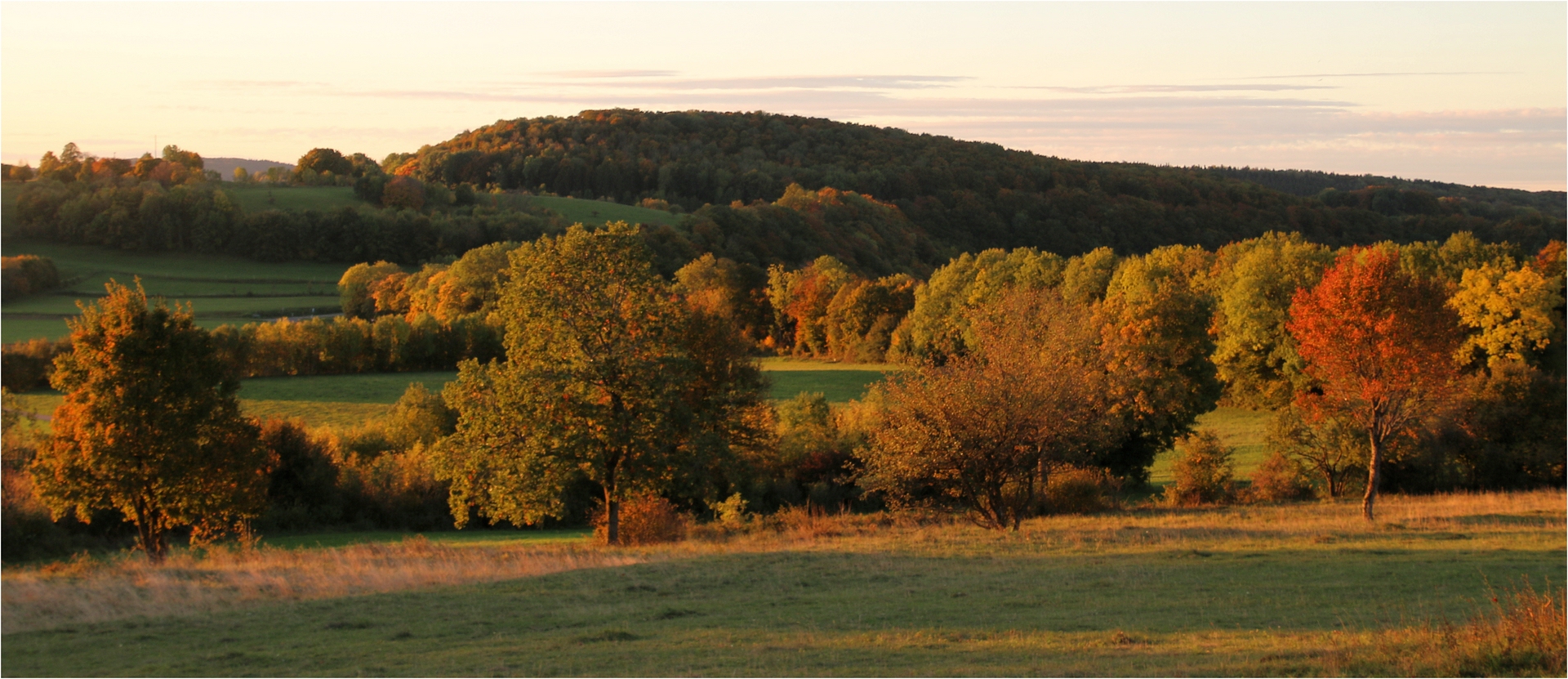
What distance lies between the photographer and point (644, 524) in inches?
1208

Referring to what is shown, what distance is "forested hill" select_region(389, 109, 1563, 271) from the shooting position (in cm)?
11956

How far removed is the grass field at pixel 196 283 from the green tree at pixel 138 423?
2182 inches

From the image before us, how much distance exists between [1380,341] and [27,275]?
3553 inches

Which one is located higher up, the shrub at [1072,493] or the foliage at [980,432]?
the foliage at [980,432]

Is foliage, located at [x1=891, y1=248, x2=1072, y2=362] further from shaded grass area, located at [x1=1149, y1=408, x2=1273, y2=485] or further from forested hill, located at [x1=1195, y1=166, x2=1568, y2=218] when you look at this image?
forested hill, located at [x1=1195, y1=166, x2=1568, y2=218]

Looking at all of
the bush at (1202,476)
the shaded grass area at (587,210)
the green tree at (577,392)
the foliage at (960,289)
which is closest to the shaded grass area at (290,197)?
the shaded grass area at (587,210)

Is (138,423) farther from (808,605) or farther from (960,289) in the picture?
(960,289)

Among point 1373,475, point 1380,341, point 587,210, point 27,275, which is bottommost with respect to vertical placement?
point 1373,475

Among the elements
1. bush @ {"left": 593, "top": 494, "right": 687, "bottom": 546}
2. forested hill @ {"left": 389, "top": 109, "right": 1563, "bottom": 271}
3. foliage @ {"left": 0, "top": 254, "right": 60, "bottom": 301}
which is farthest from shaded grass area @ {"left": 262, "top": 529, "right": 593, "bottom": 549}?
forested hill @ {"left": 389, "top": 109, "right": 1563, "bottom": 271}

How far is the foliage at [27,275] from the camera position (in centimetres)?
7644

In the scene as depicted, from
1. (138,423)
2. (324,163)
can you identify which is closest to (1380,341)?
(138,423)

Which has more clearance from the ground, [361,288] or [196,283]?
[361,288]

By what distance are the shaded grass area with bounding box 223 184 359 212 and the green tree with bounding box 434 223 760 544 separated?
327 ft

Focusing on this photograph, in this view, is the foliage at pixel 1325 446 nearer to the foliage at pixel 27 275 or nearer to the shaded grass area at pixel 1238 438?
the shaded grass area at pixel 1238 438
